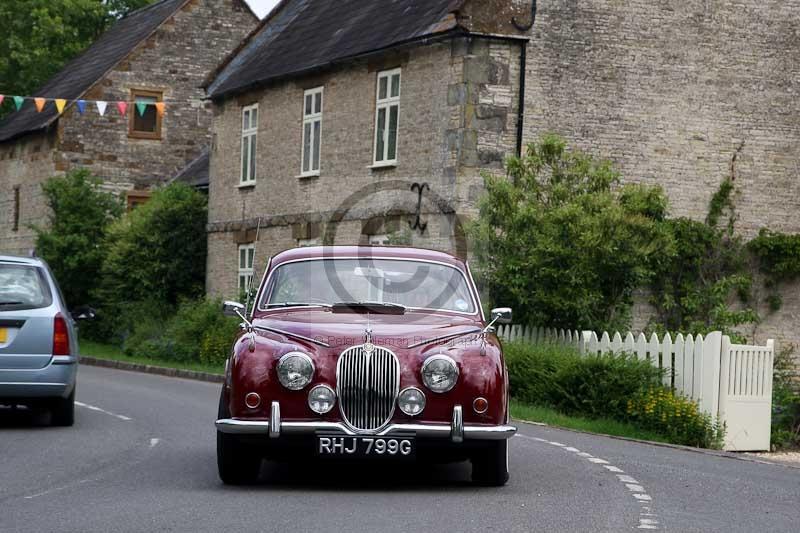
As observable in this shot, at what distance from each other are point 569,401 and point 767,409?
242 centimetres

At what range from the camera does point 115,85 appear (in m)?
43.5

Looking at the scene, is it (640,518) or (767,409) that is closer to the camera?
(640,518)

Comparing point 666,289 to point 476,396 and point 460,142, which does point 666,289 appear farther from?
point 476,396

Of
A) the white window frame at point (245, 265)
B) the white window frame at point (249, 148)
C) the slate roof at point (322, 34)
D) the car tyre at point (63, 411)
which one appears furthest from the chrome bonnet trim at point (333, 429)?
the white window frame at point (249, 148)

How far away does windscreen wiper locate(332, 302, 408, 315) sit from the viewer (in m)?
10.7

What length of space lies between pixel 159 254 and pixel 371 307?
1034 inches

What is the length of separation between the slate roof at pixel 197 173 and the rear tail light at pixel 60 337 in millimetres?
24782

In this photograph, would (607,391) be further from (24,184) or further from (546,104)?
(24,184)

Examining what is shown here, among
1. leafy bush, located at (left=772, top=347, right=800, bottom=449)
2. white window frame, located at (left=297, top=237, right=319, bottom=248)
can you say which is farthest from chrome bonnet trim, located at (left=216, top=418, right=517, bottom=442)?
white window frame, located at (left=297, top=237, right=319, bottom=248)

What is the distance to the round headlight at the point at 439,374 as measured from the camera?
972cm

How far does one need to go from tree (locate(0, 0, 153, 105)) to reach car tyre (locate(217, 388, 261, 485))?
146 feet

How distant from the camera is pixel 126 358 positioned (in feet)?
102

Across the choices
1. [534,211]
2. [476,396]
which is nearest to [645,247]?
[534,211]

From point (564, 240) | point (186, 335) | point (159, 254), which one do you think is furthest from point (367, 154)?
point (159, 254)
